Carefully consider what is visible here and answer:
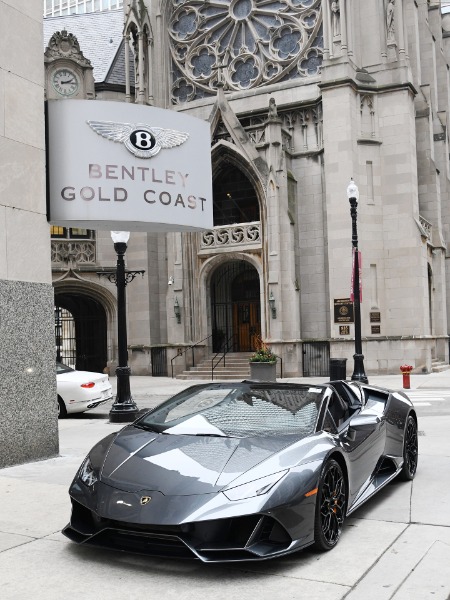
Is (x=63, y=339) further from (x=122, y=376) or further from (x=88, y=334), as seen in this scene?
(x=122, y=376)

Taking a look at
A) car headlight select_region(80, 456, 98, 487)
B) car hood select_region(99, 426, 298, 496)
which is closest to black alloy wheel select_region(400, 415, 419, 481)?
car hood select_region(99, 426, 298, 496)

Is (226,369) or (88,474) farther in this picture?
(226,369)

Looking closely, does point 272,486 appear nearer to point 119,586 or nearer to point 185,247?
point 119,586

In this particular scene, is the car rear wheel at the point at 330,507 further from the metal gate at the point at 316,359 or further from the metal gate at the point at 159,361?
the metal gate at the point at 159,361

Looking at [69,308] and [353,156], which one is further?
[69,308]

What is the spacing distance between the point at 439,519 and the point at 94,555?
→ 9.52 ft

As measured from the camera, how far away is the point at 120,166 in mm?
9773

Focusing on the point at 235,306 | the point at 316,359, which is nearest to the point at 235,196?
the point at 235,306

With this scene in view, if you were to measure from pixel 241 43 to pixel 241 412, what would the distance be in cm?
2850

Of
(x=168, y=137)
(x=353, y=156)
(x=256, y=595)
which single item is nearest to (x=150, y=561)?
(x=256, y=595)

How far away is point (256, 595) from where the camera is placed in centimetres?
430

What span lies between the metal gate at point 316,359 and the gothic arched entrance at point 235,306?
359 cm

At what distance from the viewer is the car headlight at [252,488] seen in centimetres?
464

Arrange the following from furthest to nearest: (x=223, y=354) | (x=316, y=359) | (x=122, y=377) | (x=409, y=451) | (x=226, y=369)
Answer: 1. (x=223, y=354)
2. (x=226, y=369)
3. (x=316, y=359)
4. (x=122, y=377)
5. (x=409, y=451)
